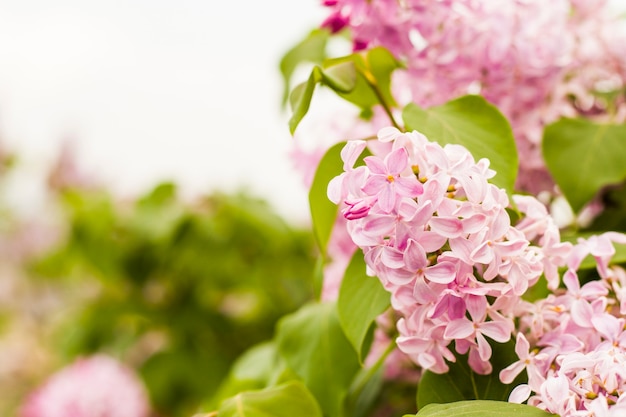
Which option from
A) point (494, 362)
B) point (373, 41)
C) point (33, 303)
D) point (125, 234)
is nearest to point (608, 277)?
point (494, 362)

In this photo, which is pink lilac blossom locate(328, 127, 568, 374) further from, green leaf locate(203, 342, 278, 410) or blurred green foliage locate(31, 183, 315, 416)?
blurred green foliage locate(31, 183, 315, 416)

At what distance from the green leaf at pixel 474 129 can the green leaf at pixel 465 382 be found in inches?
3.1

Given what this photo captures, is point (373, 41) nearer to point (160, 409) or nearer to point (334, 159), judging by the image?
point (334, 159)

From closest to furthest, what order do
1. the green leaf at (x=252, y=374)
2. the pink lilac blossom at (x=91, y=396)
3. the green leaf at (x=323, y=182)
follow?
the green leaf at (x=323, y=182) < the green leaf at (x=252, y=374) < the pink lilac blossom at (x=91, y=396)

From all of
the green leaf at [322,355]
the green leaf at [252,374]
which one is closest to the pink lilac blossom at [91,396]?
the green leaf at [252,374]

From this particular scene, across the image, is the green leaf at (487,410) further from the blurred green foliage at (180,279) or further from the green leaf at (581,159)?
the blurred green foliage at (180,279)

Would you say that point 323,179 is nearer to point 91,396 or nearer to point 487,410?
point 487,410

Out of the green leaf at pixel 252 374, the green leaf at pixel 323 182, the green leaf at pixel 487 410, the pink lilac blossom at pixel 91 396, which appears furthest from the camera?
the pink lilac blossom at pixel 91 396

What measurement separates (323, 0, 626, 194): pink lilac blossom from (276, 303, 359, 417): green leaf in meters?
0.16

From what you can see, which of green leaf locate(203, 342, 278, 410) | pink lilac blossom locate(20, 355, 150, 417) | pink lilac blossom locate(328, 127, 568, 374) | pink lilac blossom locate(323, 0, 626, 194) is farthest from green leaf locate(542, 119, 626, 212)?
pink lilac blossom locate(20, 355, 150, 417)

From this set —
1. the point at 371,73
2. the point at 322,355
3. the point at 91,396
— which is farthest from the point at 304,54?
the point at 91,396

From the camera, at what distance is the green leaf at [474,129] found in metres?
0.34

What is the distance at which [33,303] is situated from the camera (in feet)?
6.26

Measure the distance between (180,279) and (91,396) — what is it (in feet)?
0.72
